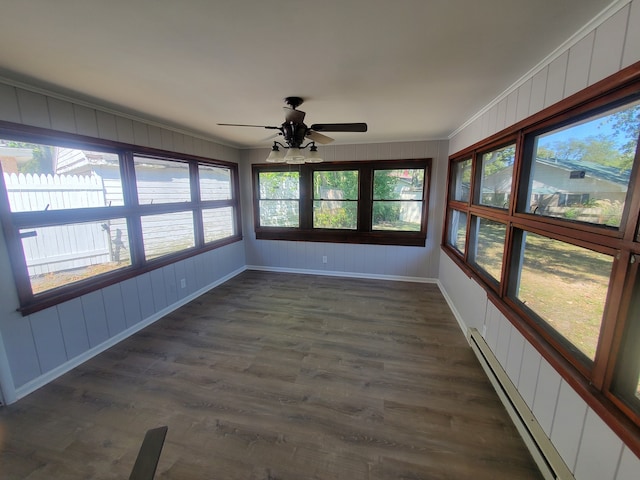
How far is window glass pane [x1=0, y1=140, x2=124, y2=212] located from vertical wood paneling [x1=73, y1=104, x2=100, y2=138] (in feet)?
0.62

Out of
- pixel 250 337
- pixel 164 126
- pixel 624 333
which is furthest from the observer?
pixel 164 126

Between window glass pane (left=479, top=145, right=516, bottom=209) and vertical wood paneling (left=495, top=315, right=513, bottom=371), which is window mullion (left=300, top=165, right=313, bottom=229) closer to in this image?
window glass pane (left=479, top=145, right=516, bottom=209)

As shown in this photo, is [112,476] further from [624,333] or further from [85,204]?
[624,333]

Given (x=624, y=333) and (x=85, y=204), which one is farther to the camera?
(x=85, y=204)

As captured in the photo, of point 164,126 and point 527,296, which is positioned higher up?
point 164,126

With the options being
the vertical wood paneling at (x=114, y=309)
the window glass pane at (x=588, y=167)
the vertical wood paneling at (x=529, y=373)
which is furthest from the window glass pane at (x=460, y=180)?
the vertical wood paneling at (x=114, y=309)

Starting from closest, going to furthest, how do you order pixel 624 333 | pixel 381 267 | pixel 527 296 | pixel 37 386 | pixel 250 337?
pixel 624 333, pixel 527 296, pixel 37 386, pixel 250 337, pixel 381 267

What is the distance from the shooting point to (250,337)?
9.50ft

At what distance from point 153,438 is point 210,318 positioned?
2.26m

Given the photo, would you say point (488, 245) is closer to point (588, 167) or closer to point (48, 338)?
point (588, 167)

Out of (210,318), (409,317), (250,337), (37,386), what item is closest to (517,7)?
(409,317)

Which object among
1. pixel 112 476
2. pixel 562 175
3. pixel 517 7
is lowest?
pixel 112 476

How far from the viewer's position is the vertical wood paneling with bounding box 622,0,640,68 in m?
1.07

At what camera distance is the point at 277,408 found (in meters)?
1.95
